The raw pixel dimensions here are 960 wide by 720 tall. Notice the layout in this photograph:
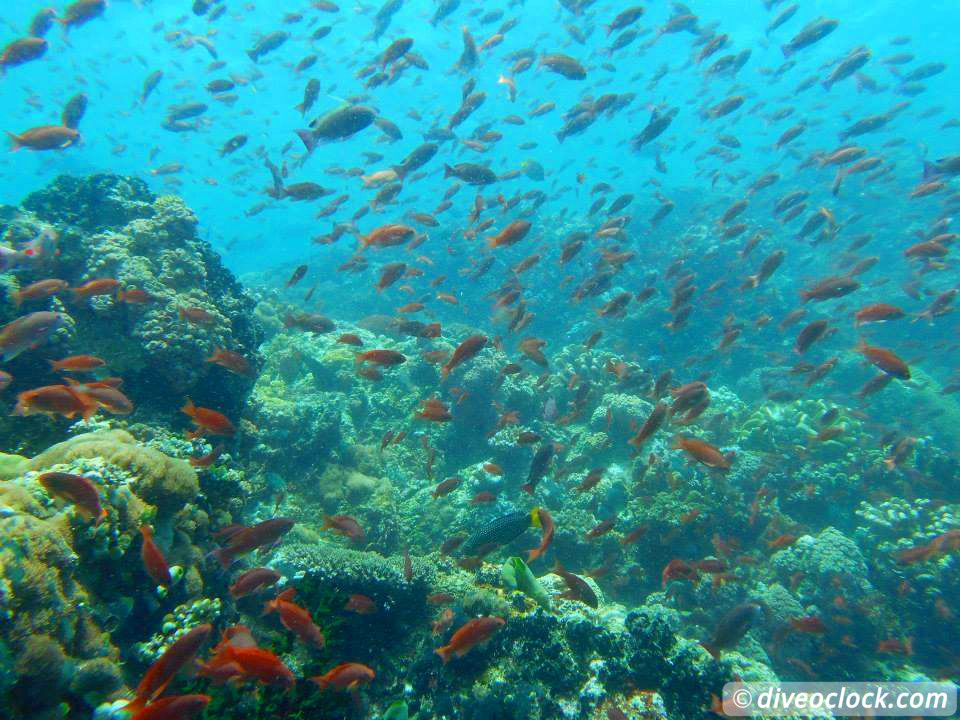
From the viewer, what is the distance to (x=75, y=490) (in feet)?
10.8

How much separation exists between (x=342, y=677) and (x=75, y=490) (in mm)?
2577

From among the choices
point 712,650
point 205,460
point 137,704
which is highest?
point 205,460

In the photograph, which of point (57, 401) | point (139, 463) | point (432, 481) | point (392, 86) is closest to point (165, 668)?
point (139, 463)

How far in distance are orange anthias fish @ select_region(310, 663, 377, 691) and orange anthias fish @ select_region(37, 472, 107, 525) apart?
88.5 inches

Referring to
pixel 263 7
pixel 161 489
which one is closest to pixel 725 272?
pixel 161 489

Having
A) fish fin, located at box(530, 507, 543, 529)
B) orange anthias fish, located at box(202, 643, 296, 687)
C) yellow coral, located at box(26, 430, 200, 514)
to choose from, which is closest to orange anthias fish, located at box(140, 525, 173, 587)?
yellow coral, located at box(26, 430, 200, 514)

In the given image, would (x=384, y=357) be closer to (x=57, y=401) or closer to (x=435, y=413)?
(x=435, y=413)

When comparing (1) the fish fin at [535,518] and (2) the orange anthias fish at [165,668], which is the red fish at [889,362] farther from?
(2) the orange anthias fish at [165,668]

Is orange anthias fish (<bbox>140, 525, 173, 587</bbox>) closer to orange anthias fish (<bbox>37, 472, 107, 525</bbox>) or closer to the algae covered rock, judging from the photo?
orange anthias fish (<bbox>37, 472, 107, 525</bbox>)

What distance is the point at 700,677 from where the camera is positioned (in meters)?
4.02

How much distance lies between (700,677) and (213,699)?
13.8 feet

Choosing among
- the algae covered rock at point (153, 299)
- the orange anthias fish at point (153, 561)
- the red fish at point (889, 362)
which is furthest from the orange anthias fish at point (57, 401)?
the red fish at point (889, 362)

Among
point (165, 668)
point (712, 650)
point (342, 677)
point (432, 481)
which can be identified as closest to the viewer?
A: point (165, 668)

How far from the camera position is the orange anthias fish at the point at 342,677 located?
11.1 ft
